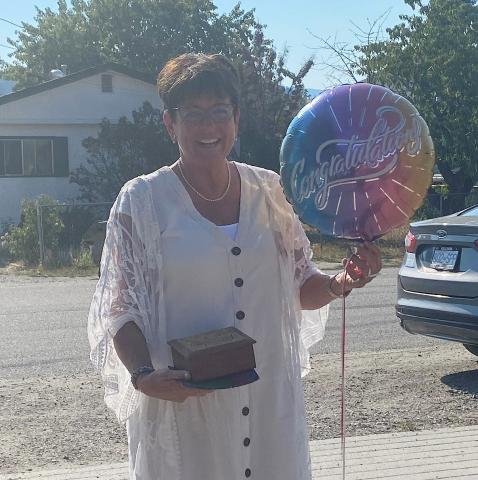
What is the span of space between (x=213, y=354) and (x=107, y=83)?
71.5 ft

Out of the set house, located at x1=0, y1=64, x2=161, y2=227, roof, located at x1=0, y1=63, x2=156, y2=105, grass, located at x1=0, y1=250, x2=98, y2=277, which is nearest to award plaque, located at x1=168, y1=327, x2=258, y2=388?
grass, located at x1=0, y1=250, x2=98, y2=277

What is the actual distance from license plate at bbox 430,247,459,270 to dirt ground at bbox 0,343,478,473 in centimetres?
90

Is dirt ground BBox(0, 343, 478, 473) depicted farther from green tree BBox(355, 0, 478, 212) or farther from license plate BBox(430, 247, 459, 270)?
green tree BBox(355, 0, 478, 212)

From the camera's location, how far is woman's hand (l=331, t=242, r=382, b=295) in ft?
8.99

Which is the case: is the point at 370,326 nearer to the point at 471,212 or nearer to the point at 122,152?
the point at 471,212

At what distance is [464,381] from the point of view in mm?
6863

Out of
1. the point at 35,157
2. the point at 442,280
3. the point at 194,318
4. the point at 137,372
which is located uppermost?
the point at 35,157

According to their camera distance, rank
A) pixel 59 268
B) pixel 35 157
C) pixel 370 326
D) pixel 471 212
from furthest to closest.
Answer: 1. pixel 35 157
2. pixel 59 268
3. pixel 370 326
4. pixel 471 212

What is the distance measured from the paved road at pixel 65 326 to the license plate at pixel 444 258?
1565 millimetres

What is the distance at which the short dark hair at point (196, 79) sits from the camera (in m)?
2.55

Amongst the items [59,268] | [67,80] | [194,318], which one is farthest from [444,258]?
[67,80]

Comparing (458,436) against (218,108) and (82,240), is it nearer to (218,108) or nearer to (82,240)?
(218,108)

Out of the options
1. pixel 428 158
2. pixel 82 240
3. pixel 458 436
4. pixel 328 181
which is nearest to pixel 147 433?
pixel 328 181

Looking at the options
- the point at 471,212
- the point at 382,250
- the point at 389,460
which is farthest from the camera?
the point at 382,250
